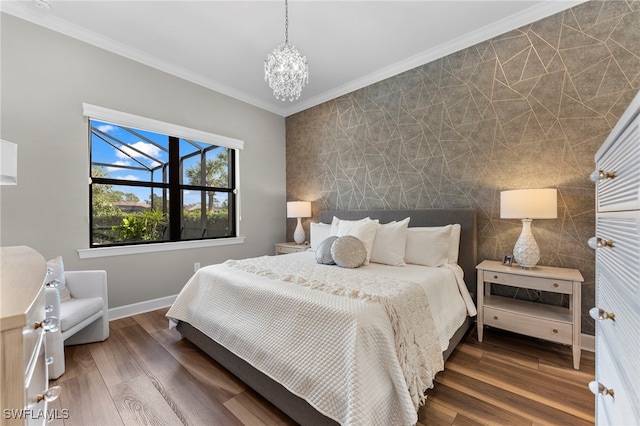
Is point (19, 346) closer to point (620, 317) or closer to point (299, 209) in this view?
point (620, 317)

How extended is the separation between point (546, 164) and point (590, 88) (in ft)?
2.14

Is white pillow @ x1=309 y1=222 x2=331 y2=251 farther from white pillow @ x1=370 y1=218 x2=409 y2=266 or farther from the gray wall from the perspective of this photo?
the gray wall

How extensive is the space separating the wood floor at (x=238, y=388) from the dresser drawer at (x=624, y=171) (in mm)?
1285

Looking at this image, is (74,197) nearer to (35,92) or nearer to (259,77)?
(35,92)

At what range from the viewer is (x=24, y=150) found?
7.59 feet

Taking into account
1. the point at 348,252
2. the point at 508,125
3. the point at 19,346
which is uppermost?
the point at 508,125

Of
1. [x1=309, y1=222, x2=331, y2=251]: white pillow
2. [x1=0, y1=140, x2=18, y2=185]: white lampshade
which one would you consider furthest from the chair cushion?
[x1=309, y1=222, x2=331, y2=251]: white pillow

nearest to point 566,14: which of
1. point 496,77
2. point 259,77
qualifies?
point 496,77

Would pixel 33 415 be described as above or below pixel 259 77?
below

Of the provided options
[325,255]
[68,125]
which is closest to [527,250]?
[325,255]

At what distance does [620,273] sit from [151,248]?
371cm

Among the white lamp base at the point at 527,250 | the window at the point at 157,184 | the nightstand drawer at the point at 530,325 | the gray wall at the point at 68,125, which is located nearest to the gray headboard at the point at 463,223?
the nightstand drawer at the point at 530,325

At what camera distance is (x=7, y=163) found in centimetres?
134

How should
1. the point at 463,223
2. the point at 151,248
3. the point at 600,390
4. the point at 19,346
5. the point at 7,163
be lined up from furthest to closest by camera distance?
the point at 151,248 → the point at 463,223 → the point at 7,163 → the point at 600,390 → the point at 19,346
